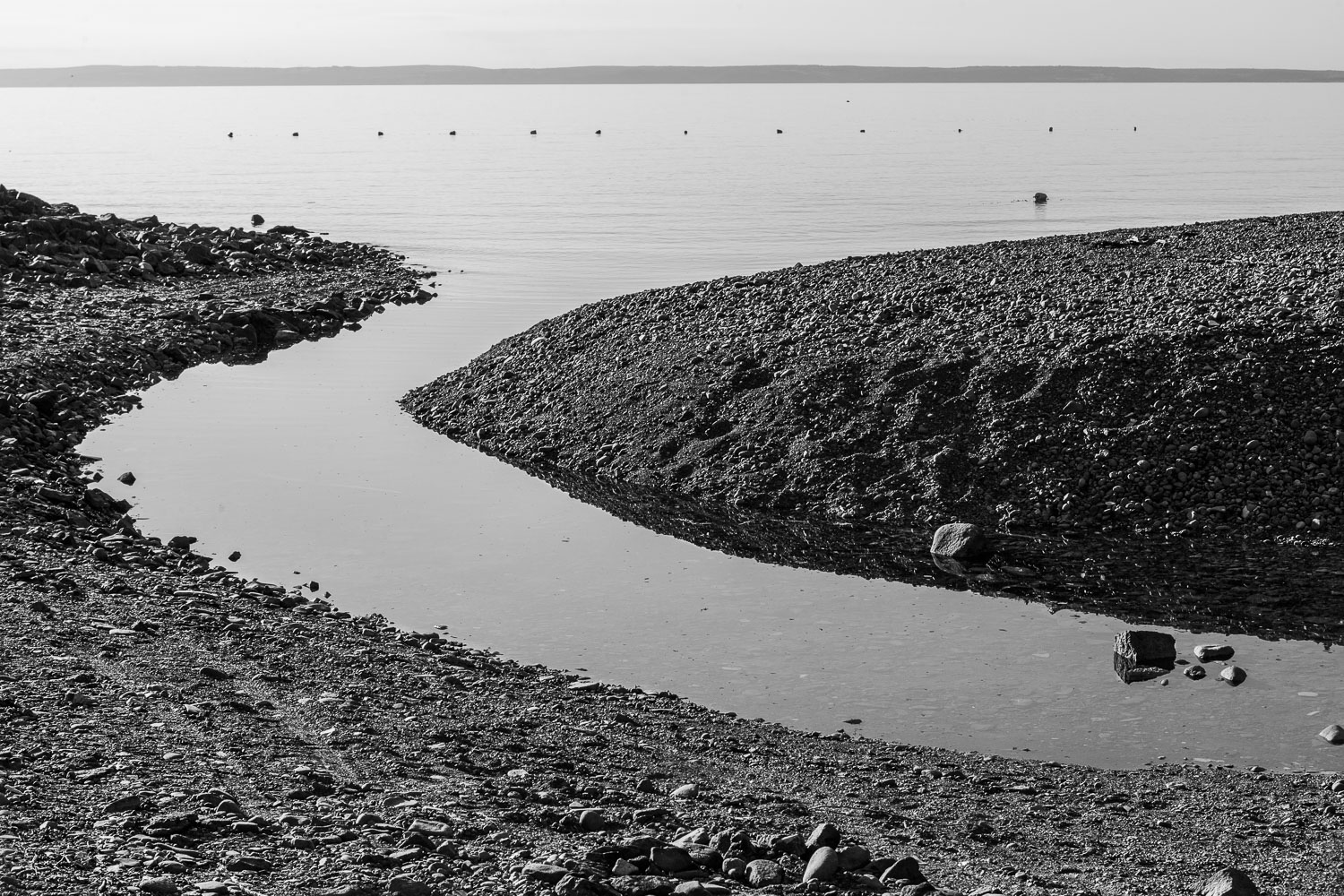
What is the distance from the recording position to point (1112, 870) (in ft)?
24.0

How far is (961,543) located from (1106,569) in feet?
5.17

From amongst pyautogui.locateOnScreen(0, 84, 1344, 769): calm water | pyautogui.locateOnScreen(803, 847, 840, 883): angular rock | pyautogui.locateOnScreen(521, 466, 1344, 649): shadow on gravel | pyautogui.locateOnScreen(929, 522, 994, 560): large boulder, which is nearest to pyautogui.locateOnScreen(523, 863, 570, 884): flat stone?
pyautogui.locateOnScreen(803, 847, 840, 883): angular rock

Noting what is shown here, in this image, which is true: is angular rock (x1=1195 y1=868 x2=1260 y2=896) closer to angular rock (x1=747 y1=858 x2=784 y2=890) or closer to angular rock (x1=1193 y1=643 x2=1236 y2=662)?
angular rock (x1=747 y1=858 x2=784 y2=890)

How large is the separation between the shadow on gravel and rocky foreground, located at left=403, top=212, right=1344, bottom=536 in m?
0.40

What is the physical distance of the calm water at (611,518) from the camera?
10.9m

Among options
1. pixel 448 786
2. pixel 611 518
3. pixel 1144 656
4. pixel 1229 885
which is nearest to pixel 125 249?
pixel 611 518

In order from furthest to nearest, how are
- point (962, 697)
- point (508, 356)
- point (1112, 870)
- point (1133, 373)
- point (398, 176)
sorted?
point (398, 176) < point (508, 356) < point (1133, 373) < point (962, 697) < point (1112, 870)

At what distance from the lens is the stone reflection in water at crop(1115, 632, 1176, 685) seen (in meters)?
11.2

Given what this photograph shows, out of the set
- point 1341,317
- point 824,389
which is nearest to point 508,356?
point 824,389

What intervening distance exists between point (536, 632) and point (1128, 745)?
18.4 ft

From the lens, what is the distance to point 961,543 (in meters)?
14.6

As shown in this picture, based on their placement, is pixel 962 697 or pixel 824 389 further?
pixel 824 389

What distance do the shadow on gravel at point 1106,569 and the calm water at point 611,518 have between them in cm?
37

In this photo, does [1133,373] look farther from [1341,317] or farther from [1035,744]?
[1035,744]
